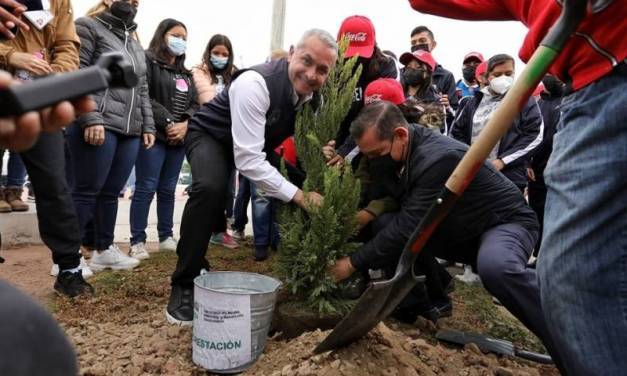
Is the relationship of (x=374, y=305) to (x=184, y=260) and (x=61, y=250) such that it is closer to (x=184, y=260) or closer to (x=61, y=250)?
(x=184, y=260)

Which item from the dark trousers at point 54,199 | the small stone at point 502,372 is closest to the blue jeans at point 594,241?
the small stone at point 502,372

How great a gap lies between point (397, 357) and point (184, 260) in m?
1.37

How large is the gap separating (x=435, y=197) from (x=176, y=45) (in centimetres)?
303

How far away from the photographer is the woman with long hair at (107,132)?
3721 millimetres

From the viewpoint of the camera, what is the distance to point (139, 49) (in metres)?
4.29

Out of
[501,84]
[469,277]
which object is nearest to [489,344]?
[469,277]

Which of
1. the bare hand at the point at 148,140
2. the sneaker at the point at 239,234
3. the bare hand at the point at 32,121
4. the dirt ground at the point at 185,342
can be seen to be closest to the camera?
the bare hand at the point at 32,121

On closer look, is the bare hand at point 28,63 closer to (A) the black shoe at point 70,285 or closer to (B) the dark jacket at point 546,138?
(A) the black shoe at point 70,285

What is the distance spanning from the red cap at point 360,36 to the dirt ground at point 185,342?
2071 millimetres

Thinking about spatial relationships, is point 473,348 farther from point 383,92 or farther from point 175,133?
point 175,133

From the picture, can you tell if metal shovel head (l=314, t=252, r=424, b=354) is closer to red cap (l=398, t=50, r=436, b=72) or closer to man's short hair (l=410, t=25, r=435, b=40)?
red cap (l=398, t=50, r=436, b=72)

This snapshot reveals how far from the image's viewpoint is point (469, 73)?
7461 mm

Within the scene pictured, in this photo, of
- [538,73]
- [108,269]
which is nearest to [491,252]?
[538,73]

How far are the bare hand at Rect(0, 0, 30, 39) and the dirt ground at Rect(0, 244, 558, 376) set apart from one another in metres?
1.67
